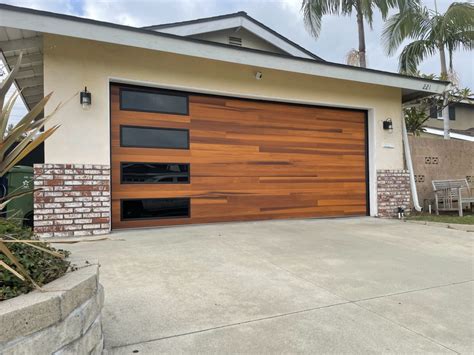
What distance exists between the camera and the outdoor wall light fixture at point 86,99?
542cm

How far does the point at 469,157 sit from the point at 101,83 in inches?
399

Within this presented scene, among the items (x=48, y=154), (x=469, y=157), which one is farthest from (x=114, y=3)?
(x=469, y=157)

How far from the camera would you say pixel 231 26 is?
299 inches

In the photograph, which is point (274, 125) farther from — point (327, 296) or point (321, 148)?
point (327, 296)

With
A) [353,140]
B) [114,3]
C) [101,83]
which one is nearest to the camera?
[101,83]

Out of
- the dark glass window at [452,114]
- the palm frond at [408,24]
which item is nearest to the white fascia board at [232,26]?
the palm frond at [408,24]

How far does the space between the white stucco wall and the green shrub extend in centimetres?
349

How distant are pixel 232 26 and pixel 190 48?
2.38 metres

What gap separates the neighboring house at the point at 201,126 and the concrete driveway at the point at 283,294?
3.83 ft

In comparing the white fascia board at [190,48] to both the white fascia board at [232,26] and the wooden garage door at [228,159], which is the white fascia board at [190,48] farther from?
the white fascia board at [232,26]

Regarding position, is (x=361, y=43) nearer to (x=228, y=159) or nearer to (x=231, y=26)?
(x=231, y=26)

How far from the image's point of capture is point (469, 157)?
9828 mm

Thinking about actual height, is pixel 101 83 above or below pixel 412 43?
below

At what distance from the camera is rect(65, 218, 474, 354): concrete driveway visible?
2201 mm
